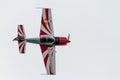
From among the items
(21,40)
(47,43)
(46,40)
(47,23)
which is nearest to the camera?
(46,40)

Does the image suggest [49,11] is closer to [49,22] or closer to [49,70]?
[49,22]

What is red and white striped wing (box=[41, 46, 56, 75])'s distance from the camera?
934 inches

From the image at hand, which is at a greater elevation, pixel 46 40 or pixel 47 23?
pixel 47 23

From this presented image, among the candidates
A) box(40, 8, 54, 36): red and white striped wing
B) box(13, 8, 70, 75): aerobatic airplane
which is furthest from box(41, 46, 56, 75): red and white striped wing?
box(40, 8, 54, 36): red and white striped wing

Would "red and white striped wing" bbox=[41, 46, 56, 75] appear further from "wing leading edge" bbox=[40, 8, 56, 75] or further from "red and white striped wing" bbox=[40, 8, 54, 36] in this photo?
"red and white striped wing" bbox=[40, 8, 54, 36]

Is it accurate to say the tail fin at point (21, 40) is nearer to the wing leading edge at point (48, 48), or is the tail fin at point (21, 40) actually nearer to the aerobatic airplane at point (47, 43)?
the aerobatic airplane at point (47, 43)

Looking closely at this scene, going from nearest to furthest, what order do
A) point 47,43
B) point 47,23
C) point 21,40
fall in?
point 47,43 → point 21,40 → point 47,23

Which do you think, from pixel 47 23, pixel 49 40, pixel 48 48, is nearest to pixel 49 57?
pixel 48 48

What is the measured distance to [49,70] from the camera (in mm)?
23750

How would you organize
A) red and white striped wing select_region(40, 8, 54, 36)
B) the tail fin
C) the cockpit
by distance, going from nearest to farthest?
1. the cockpit
2. the tail fin
3. red and white striped wing select_region(40, 8, 54, 36)

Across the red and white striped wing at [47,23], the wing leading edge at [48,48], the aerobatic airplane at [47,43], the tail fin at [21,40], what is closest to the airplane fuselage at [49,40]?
the aerobatic airplane at [47,43]

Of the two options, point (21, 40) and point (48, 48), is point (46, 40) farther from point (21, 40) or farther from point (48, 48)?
point (21, 40)

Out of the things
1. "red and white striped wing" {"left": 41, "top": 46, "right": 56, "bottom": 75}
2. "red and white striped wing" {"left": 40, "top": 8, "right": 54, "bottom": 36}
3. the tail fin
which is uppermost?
"red and white striped wing" {"left": 40, "top": 8, "right": 54, "bottom": 36}

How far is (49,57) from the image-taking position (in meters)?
23.9
